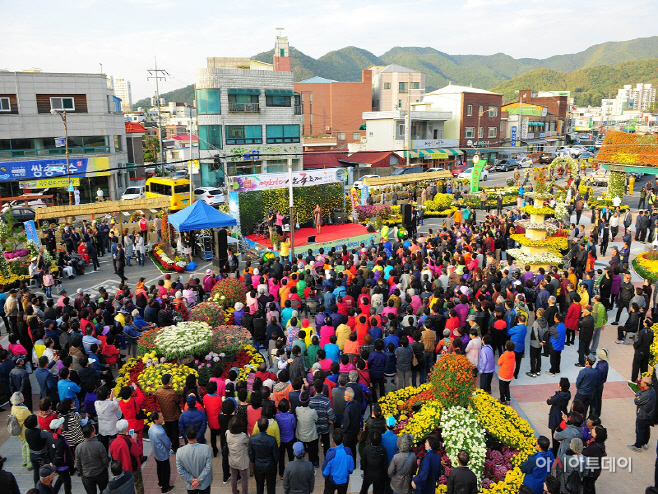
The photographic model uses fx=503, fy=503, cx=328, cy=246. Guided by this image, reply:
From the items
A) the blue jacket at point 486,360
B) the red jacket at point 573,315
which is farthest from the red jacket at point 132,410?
the red jacket at point 573,315

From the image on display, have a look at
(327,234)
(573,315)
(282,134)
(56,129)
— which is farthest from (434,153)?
(573,315)

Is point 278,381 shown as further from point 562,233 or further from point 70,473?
point 562,233

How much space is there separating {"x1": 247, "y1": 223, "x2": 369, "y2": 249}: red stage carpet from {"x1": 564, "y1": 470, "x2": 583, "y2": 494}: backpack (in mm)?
15724

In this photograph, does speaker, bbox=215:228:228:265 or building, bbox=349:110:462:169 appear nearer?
speaker, bbox=215:228:228:265

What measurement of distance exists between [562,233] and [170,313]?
14.5m

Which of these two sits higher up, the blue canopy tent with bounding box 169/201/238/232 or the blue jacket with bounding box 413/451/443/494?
the blue canopy tent with bounding box 169/201/238/232

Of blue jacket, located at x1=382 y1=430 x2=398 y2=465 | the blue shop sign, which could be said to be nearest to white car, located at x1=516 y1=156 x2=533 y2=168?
the blue shop sign

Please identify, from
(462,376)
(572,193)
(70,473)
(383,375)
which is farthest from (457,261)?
(572,193)

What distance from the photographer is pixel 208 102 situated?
4038cm

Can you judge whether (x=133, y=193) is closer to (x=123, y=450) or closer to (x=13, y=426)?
(x=13, y=426)

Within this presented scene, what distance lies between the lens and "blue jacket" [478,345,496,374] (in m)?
9.45

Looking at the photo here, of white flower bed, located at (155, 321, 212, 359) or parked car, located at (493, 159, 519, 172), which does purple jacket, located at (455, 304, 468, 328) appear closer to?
white flower bed, located at (155, 321, 212, 359)

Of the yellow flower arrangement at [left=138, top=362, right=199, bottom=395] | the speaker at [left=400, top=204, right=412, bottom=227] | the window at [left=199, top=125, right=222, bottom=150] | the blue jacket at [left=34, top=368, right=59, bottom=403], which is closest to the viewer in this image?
the blue jacket at [left=34, top=368, right=59, bottom=403]

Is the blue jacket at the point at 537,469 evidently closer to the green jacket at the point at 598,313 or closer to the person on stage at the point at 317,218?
the green jacket at the point at 598,313
